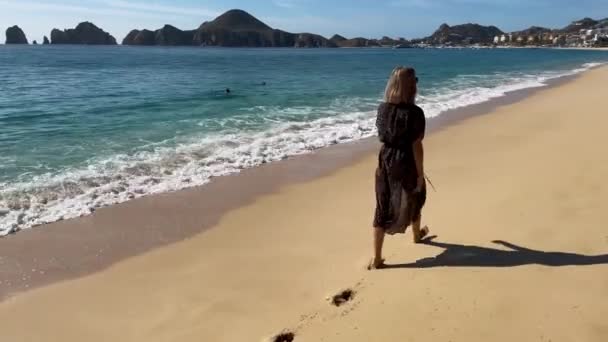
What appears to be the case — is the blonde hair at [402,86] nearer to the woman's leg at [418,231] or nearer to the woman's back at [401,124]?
the woman's back at [401,124]

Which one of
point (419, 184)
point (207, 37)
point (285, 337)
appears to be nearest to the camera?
point (285, 337)

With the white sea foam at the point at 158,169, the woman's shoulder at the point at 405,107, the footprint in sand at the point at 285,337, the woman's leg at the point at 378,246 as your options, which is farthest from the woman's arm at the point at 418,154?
the white sea foam at the point at 158,169

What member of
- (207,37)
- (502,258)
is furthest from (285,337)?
(207,37)

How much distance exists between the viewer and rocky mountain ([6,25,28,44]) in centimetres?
15800

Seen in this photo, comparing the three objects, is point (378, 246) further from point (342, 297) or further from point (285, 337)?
point (285, 337)

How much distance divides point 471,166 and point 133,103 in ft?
47.7

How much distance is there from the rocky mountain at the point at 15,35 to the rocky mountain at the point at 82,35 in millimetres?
9289

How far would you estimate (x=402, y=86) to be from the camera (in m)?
3.88

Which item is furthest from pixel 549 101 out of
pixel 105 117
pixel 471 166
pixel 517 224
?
pixel 105 117

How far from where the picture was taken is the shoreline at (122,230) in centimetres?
496

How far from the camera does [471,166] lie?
837cm

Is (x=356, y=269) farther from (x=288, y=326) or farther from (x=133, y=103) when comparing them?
(x=133, y=103)

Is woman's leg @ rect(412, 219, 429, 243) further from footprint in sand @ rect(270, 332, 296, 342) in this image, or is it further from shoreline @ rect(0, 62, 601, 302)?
shoreline @ rect(0, 62, 601, 302)

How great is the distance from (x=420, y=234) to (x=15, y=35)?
189 m
